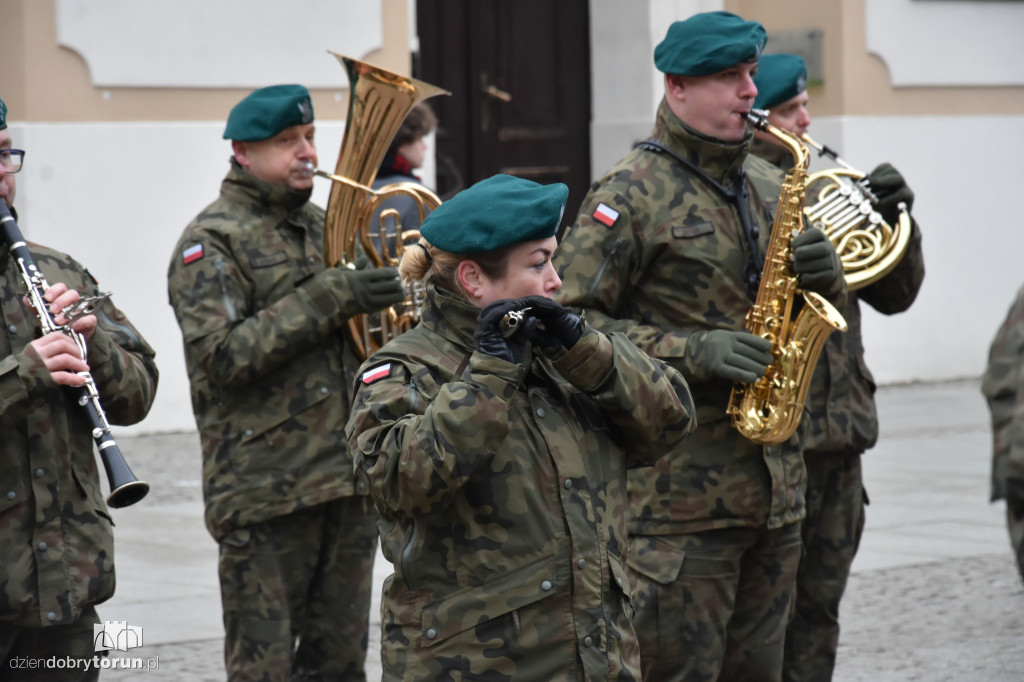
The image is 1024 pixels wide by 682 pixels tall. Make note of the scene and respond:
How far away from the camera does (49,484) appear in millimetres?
4047

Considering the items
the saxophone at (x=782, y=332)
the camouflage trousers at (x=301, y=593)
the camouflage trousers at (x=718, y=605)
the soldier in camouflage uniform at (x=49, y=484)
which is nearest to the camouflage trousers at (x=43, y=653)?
the soldier in camouflage uniform at (x=49, y=484)

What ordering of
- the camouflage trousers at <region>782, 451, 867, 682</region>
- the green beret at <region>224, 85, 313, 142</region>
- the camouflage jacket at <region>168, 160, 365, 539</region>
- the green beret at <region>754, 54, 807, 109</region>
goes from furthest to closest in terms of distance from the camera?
the green beret at <region>754, 54, 807, 109</region> → the green beret at <region>224, 85, 313, 142</region> → the camouflage trousers at <region>782, 451, 867, 682</region> → the camouflage jacket at <region>168, 160, 365, 539</region>

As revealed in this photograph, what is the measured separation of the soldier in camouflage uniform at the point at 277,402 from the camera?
5.08 m

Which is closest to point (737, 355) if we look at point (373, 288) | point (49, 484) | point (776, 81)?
point (373, 288)

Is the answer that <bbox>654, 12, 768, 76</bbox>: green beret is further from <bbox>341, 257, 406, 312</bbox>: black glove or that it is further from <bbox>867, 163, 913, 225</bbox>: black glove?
<bbox>341, 257, 406, 312</bbox>: black glove

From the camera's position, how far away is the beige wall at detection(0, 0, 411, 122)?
10.3 m

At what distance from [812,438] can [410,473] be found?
87.5 inches

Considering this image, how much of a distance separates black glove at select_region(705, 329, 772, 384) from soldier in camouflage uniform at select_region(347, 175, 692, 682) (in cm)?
91

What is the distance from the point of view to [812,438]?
5.08 metres

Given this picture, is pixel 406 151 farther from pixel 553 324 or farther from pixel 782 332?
pixel 553 324

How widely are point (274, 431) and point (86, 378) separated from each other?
127 cm

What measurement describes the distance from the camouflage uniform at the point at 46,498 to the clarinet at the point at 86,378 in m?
0.08

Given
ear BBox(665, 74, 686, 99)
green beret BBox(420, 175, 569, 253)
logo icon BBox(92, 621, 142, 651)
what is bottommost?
logo icon BBox(92, 621, 142, 651)

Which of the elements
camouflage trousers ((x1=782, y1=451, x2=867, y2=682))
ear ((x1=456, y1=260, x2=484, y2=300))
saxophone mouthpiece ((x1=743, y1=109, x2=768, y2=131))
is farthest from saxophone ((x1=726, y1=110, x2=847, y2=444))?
ear ((x1=456, y1=260, x2=484, y2=300))
